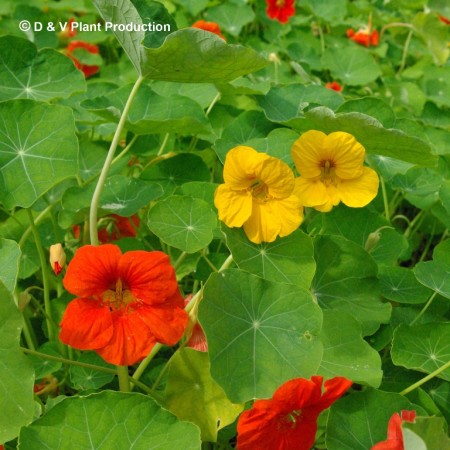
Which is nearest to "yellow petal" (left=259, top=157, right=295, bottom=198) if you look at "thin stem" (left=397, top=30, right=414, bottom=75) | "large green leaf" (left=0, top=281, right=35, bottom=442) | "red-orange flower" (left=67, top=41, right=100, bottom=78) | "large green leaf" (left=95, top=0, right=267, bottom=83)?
"large green leaf" (left=95, top=0, right=267, bottom=83)

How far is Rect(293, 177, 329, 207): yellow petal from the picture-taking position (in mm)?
Result: 1275

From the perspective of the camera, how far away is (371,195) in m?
1.30

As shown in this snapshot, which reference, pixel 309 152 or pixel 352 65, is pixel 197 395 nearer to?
pixel 309 152

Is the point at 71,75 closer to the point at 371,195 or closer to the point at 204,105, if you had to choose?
the point at 204,105

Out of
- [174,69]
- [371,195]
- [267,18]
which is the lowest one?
[267,18]

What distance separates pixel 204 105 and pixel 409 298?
85 cm

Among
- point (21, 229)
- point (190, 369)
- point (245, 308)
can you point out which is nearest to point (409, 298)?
point (245, 308)

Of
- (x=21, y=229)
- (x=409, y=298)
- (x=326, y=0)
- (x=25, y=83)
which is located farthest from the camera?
(x=326, y=0)

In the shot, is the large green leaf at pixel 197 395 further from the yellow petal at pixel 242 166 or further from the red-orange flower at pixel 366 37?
the red-orange flower at pixel 366 37

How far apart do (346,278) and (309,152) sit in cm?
31

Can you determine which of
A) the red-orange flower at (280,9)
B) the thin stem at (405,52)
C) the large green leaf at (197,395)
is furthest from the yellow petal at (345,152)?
the red-orange flower at (280,9)

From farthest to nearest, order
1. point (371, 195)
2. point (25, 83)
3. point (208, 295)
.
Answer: point (25, 83), point (371, 195), point (208, 295)

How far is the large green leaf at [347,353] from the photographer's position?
1.20 meters

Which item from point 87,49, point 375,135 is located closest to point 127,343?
point 375,135
